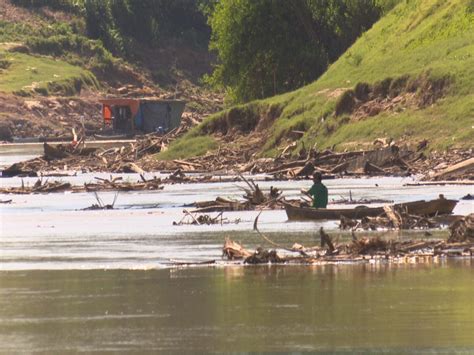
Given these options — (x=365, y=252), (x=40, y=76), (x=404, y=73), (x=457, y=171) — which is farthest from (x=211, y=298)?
(x=40, y=76)

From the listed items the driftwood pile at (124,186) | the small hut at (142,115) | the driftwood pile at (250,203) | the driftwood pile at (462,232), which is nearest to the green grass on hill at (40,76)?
the small hut at (142,115)

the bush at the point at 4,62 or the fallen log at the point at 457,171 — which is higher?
the bush at the point at 4,62

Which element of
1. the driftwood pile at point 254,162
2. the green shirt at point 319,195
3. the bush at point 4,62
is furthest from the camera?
the bush at point 4,62

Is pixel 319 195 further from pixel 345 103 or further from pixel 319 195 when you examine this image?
pixel 345 103

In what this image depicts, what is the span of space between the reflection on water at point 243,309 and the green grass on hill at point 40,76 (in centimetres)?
12891

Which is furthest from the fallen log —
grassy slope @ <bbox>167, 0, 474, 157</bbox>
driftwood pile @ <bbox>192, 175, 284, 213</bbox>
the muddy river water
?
the muddy river water

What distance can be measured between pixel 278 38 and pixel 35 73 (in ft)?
220

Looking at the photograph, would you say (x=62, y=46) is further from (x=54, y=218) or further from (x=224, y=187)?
(x=54, y=218)

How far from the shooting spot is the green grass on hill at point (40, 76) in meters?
160

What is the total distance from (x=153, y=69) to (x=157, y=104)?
48.0 metres

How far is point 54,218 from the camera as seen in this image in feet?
158

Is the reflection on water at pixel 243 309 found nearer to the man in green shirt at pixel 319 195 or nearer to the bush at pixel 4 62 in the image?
the man in green shirt at pixel 319 195

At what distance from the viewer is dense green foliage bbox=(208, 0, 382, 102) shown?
101312 millimetres

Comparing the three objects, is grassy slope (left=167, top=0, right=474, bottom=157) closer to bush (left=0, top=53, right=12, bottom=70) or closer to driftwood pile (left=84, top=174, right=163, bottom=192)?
driftwood pile (left=84, top=174, right=163, bottom=192)
